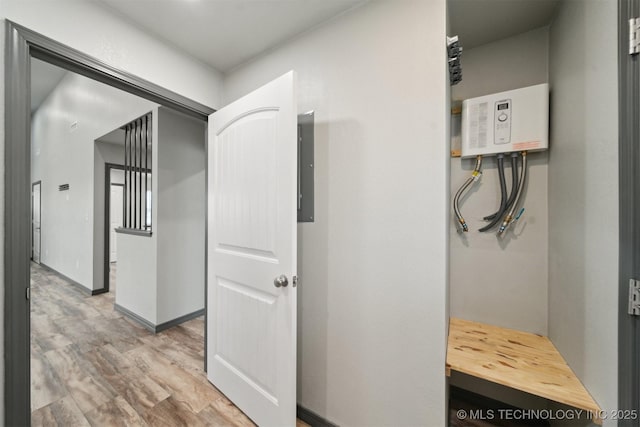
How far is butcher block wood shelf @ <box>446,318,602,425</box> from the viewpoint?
1.00m

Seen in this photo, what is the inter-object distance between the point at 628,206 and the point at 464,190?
0.89 m

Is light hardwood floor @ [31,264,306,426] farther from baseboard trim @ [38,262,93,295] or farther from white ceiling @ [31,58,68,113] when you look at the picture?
white ceiling @ [31,58,68,113]

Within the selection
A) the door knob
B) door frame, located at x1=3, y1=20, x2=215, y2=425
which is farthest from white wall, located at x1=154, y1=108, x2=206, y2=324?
the door knob

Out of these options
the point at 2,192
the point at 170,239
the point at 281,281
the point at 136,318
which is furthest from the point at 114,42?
the point at 136,318

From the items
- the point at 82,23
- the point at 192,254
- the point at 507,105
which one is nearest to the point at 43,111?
the point at 192,254

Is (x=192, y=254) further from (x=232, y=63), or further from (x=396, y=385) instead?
(x=396, y=385)

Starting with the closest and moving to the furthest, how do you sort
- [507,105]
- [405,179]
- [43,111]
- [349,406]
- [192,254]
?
[405,179] < [349,406] < [507,105] < [192,254] < [43,111]

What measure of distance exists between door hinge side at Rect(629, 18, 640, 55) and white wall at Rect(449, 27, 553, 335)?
32.0 inches

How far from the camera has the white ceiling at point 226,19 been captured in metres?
1.35

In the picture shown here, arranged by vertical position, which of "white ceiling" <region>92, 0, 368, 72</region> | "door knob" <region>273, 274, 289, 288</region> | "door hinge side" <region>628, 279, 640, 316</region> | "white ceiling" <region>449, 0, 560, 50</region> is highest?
"white ceiling" <region>92, 0, 368, 72</region>

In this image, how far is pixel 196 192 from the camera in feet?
9.93

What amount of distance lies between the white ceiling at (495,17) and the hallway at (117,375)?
2.75m

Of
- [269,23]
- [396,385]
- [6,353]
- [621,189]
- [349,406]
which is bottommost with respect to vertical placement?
[349,406]

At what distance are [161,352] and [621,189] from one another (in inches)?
126
